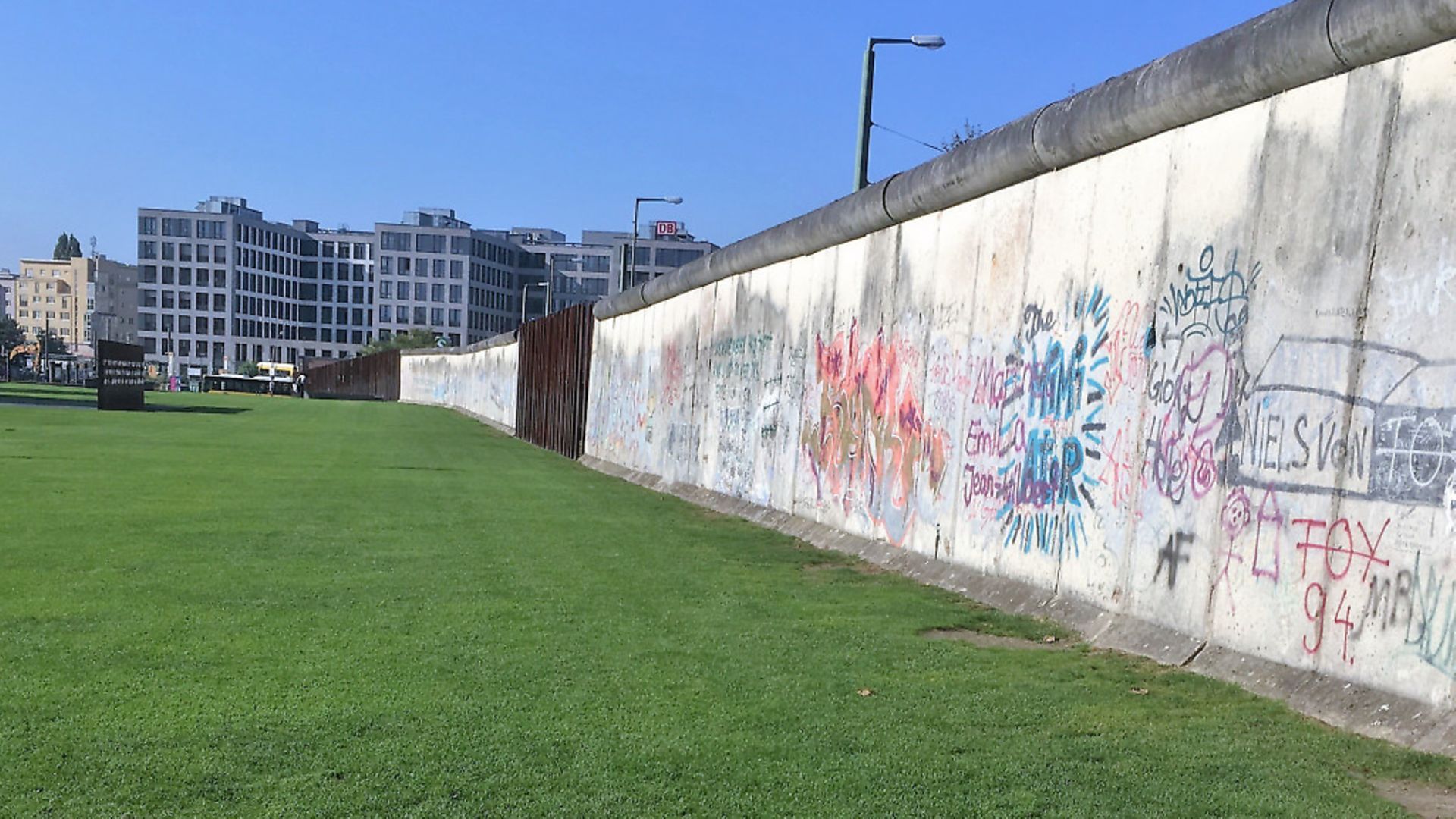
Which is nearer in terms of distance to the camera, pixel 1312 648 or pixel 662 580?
pixel 1312 648

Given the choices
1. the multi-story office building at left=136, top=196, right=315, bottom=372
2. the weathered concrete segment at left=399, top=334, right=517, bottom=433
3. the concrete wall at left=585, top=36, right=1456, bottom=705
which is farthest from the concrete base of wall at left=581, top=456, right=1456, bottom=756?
the multi-story office building at left=136, top=196, right=315, bottom=372

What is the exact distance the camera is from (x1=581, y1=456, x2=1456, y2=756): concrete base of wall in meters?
5.12

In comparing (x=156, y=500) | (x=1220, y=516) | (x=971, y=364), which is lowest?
(x=156, y=500)

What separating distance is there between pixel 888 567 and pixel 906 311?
2.30m

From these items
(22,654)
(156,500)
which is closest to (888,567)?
(22,654)

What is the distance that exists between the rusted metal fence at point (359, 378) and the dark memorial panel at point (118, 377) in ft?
142

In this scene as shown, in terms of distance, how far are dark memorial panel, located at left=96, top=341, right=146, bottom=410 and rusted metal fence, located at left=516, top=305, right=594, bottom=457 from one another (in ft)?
45.4

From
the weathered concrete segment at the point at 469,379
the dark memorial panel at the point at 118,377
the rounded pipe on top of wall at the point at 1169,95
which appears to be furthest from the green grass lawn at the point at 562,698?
the dark memorial panel at the point at 118,377

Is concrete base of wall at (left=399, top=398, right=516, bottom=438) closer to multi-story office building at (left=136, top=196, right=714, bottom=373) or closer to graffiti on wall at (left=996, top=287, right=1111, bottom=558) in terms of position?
graffiti on wall at (left=996, top=287, right=1111, bottom=558)

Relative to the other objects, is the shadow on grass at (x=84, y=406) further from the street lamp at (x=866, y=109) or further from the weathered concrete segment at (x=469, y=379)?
the street lamp at (x=866, y=109)

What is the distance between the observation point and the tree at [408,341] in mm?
144250

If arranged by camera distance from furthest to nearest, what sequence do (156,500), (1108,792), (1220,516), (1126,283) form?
(156,500), (1126,283), (1220,516), (1108,792)

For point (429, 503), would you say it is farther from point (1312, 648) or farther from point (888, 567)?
point (1312, 648)

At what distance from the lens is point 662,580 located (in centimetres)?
915
